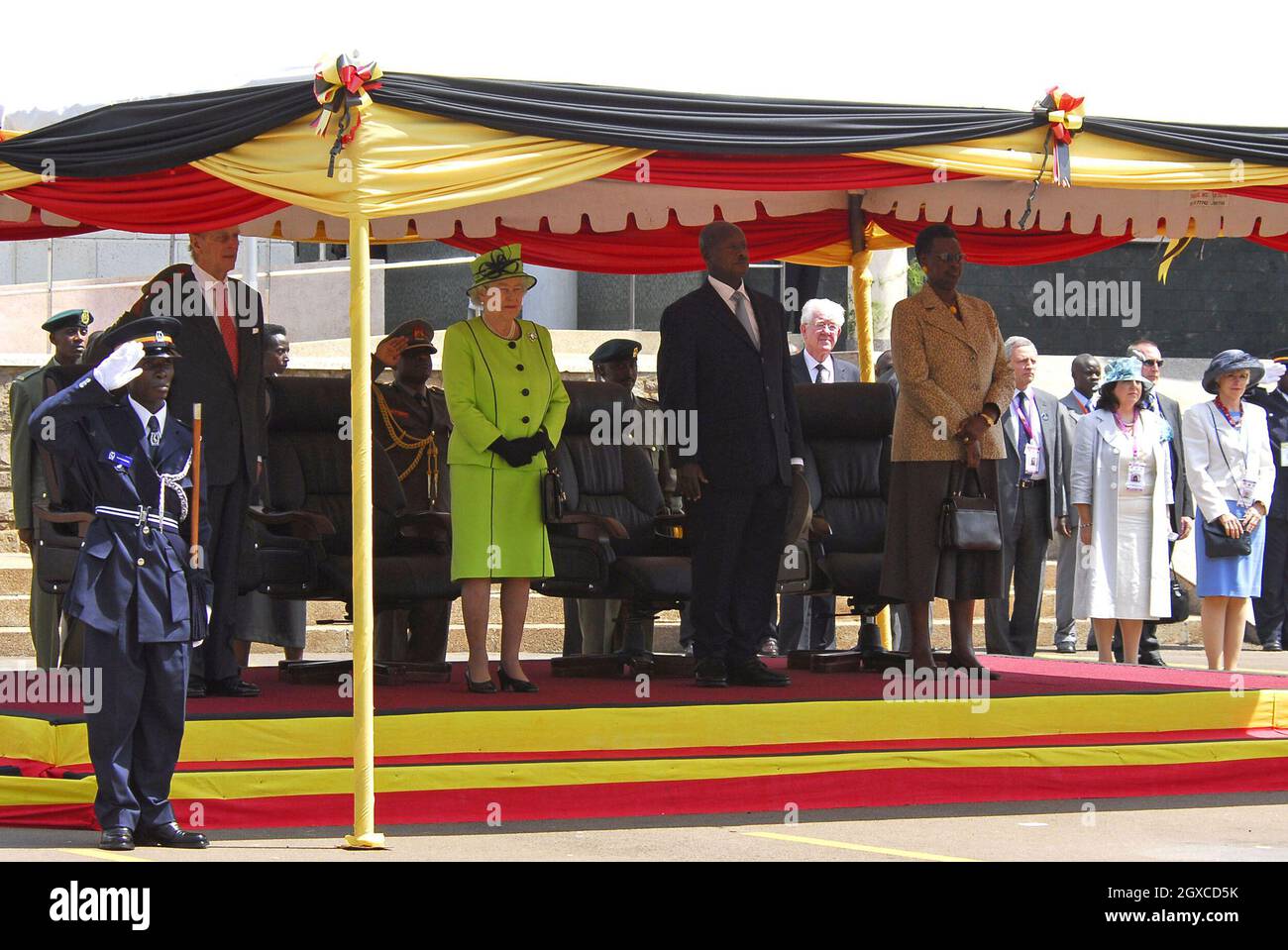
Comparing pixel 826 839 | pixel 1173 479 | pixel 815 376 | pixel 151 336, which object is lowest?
pixel 826 839

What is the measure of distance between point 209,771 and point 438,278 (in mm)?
12114

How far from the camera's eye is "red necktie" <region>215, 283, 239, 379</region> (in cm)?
950

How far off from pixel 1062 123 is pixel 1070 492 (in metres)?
5.33

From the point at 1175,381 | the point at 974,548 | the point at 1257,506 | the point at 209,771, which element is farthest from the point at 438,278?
the point at 209,771

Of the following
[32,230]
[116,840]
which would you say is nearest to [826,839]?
[116,840]

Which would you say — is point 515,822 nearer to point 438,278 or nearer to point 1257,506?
point 1257,506

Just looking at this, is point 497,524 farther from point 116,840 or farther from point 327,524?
point 116,840

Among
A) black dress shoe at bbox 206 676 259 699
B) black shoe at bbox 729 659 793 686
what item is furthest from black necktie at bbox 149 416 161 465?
black shoe at bbox 729 659 793 686

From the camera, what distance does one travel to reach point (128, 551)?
7570 millimetres

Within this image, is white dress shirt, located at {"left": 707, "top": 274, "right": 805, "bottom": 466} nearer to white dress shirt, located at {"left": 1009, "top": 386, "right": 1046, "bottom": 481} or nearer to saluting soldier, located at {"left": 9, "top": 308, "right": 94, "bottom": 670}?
saluting soldier, located at {"left": 9, "top": 308, "right": 94, "bottom": 670}

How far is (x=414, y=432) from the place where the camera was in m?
11.2

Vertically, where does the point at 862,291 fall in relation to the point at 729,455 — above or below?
above

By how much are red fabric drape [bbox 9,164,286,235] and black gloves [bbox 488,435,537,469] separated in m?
1.36

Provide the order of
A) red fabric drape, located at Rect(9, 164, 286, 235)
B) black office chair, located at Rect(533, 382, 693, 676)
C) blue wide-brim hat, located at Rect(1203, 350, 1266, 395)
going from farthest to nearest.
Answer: blue wide-brim hat, located at Rect(1203, 350, 1266, 395) < black office chair, located at Rect(533, 382, 693, 676) < red fabric drape, located at Rect(9, 164, 286, 235)
